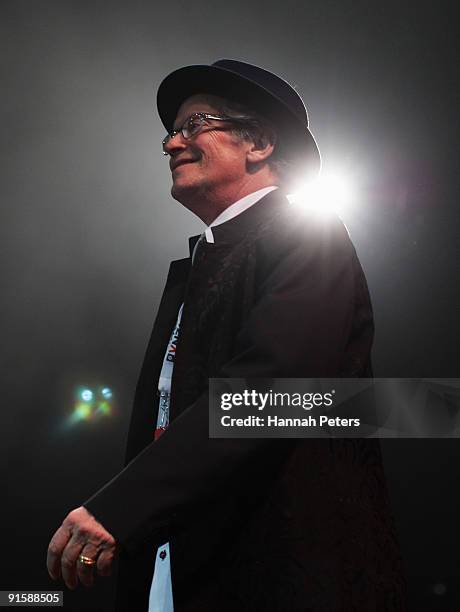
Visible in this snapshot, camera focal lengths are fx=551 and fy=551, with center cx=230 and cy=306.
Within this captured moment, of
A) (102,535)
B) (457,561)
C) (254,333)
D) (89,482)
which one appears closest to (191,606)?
(102,535)

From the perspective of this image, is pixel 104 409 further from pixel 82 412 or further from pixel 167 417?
pixel 167 417

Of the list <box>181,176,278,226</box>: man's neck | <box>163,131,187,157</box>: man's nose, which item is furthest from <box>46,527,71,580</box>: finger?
<box>163,131,187,157</box>: man's nose

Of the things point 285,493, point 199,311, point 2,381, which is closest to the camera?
point 285,493

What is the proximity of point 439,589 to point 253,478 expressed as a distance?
307 centimetres

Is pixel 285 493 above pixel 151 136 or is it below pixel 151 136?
below

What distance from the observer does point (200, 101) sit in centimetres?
133

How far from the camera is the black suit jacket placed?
76cm

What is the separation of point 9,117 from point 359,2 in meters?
2.28

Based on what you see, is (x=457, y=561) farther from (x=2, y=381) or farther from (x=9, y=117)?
(x=9, y=117)

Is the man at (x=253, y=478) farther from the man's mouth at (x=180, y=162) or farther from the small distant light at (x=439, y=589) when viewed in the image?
the small distant light at (x=439, y=589)

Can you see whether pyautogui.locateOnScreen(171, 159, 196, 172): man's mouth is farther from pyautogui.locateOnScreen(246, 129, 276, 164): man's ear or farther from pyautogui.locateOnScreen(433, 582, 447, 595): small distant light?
pyautogui.locateOnScreen(433, 582, 447, 595): small distant light

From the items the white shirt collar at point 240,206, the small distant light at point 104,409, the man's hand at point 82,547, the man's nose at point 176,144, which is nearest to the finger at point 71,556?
the man's hand at point 82,547

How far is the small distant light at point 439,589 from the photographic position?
10.6ft

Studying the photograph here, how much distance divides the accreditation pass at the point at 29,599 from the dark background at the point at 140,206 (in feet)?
0.24
